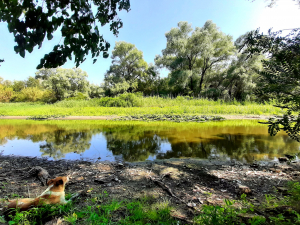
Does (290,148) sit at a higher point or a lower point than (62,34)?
lower

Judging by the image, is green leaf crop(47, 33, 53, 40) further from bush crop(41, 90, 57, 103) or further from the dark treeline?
bush crop(41, 90, 57, 103)

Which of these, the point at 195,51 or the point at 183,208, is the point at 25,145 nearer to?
the point at 183,208

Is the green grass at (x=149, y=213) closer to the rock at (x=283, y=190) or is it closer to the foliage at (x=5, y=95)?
the rock at (x=283, y=190)

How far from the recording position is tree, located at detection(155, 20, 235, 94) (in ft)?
83.1

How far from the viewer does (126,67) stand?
3534 centimetres

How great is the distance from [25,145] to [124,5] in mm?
6613

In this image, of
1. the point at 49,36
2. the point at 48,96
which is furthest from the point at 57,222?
the point at 48,96

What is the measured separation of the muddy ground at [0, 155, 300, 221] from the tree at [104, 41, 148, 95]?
29.4 m

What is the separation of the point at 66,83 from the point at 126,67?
12.5 m

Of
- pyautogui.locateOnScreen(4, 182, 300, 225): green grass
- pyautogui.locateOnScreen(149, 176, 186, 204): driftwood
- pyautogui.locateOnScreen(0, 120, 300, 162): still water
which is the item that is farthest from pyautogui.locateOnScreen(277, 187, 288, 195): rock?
pyautogui.locateOnScreen(0, 120, 300, 162): still water

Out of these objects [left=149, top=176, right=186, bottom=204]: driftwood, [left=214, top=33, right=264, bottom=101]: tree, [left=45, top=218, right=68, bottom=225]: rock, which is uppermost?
[left=214, top=33, right=264, bottom=101]: tree

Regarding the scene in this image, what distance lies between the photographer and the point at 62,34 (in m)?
1.90

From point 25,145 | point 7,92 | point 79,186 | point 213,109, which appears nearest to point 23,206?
point 79,186

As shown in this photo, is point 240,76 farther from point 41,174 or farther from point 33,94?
point 33,94
